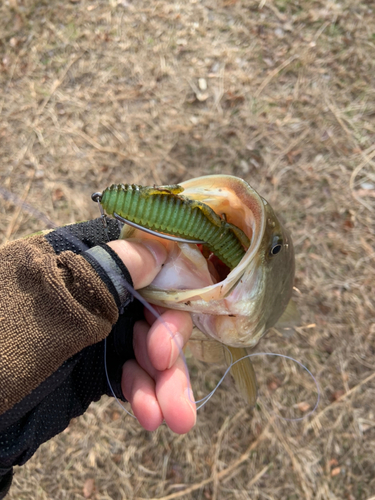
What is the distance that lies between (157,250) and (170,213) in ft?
0.75

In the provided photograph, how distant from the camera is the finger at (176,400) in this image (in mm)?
1479

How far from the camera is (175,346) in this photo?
1.51 metres

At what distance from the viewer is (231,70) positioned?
335cm

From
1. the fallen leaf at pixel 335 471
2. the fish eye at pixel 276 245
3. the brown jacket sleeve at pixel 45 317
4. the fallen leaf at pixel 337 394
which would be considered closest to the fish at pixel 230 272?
the fish eye at pixel 276 245

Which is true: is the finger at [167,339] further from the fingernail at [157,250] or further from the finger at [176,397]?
the fingernail at [157,250]

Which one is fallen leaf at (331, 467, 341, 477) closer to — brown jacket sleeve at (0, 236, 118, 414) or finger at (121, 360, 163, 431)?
finger at (121, 360, 163, 431)

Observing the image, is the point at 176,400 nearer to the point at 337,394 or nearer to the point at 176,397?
the point at 176,397

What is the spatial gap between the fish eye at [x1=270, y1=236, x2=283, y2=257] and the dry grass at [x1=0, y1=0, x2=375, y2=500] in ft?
5.57

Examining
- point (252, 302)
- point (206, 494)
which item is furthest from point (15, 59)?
point (206, 494)

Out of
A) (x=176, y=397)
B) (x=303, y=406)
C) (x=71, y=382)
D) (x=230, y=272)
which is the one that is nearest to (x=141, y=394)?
(x=176, y=397)

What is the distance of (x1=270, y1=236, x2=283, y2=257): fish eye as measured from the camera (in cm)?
146

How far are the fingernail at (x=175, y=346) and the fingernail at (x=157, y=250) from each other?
0.99ft

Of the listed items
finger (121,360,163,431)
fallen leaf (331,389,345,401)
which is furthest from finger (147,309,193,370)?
fallen leaf (331,389,345,401)

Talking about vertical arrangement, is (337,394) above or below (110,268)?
below
